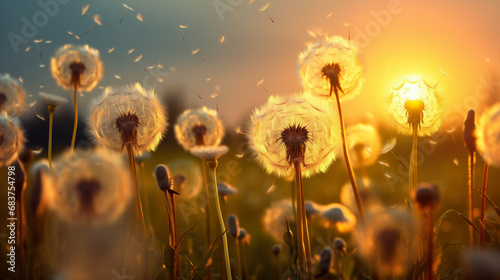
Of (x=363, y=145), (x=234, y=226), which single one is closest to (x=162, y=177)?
(x=234, y=226)

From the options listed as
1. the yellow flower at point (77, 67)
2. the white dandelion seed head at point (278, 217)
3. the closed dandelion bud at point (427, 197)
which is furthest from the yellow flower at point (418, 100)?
the yellow flower at point (77, 67)

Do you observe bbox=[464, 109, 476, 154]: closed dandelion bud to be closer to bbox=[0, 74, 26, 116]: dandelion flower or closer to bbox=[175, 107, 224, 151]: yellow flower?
bbox=[175, 107, 224, 151]: yellow flower

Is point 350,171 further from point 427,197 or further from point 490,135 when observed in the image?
point 427,197

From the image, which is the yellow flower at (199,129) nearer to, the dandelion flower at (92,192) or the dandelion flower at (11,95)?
the dandelion flower at (11,95)

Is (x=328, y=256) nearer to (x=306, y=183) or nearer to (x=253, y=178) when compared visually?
(x=306, y=183)

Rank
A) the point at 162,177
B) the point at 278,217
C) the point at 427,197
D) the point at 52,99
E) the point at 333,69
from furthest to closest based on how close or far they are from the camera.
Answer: the point at 278,217
the point at 52,99
the point at 333,69
the point at 162,177
the point at 427,197

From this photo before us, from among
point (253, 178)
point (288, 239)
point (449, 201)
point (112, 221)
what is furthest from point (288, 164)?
point (253, 178)

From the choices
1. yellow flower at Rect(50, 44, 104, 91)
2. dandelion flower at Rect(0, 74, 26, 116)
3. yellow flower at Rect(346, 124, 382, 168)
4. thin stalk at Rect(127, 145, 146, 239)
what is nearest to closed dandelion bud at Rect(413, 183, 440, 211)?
thin stalk at Rect(127, 145, 146, 239)
